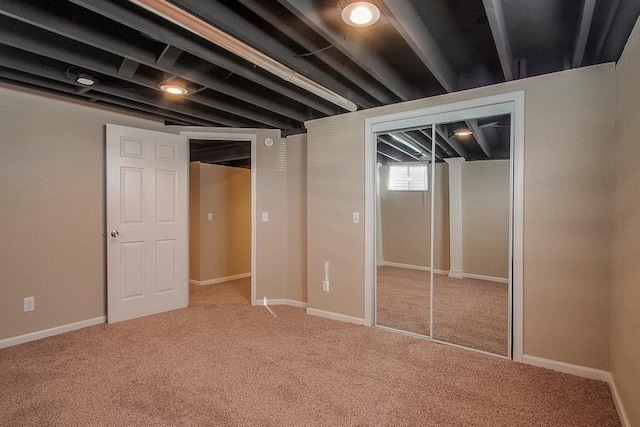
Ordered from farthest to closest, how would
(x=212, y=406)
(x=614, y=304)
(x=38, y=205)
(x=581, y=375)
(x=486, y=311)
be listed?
(x=486, y=311), (x=38, y=205), (x=581, y=375), (x=614, y=304), (x=212, y=406)

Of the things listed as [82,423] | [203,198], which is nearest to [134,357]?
[82,423]

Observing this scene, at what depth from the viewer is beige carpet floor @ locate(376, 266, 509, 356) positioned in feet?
10.3

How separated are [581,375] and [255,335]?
2.68 meters

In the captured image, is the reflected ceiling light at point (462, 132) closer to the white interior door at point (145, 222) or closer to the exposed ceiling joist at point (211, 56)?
the exposed ceiling joist at point (211, 56)

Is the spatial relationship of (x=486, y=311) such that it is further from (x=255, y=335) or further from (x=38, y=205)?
(x=38, y=205)

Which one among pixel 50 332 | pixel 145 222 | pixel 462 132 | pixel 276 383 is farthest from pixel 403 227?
pixel 50 332

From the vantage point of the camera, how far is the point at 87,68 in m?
2.62

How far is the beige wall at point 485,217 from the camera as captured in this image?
3094 millimetres

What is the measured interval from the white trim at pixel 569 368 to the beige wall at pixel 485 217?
2.33ft

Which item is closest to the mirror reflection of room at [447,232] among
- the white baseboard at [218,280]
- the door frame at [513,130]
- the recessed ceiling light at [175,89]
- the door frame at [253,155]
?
the door frame at [513,130]

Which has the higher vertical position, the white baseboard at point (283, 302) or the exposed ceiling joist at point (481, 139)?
the exposed ceiling joist at point (481, 139)

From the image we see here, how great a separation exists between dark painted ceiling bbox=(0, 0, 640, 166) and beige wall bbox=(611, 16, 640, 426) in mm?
415

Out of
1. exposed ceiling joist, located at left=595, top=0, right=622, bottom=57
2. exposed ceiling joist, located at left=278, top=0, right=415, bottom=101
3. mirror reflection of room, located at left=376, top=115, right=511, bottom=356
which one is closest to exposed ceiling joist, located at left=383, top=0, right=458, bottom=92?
exposed ceiling joist, located at left=278, top=0, right=415, bottom=101

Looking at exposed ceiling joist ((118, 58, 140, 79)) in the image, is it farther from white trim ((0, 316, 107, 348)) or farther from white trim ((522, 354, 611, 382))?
white trim ((522, 354, 611, 382))
